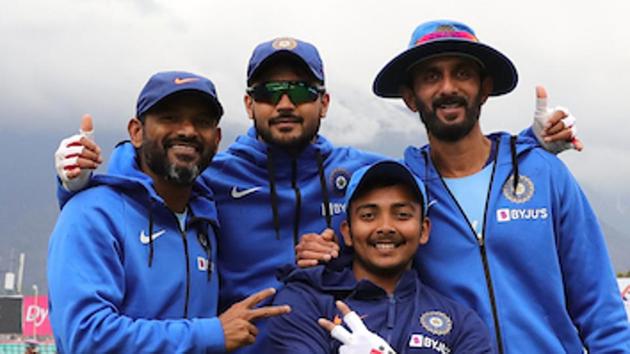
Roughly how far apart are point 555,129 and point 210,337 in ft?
8.50

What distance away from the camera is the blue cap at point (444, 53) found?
467 centimetres

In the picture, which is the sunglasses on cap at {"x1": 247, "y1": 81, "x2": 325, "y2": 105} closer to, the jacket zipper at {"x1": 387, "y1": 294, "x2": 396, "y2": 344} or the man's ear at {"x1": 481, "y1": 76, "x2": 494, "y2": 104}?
the man's ear at {"x1": 481, "y1": 76, "x2": 494, "y2": 104}

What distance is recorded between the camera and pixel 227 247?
4988 mm

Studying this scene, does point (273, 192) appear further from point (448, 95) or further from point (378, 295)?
point (448, 95)

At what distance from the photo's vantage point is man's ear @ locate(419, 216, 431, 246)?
14.7 ft

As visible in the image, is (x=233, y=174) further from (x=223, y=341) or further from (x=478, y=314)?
(x=478, y=314)

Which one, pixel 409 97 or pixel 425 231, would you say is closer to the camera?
pixel 425 231

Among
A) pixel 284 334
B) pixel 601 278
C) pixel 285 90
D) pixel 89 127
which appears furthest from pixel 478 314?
pixel 89 127

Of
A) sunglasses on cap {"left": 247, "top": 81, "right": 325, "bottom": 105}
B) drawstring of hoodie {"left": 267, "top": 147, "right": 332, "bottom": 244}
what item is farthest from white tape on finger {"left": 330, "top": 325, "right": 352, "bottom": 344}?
sunglasses on cap {"left": 247, "top": 81, "right": 325, "bottom": 105}

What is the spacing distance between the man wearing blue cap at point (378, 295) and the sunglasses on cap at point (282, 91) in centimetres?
75

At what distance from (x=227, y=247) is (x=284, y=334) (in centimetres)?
120

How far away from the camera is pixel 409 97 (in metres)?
4.97

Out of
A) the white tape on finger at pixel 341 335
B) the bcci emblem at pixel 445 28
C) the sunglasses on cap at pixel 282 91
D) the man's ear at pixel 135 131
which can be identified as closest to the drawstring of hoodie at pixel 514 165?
the bcci emblem at pixel 445 28

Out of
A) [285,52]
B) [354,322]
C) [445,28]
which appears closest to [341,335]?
[354,322]
